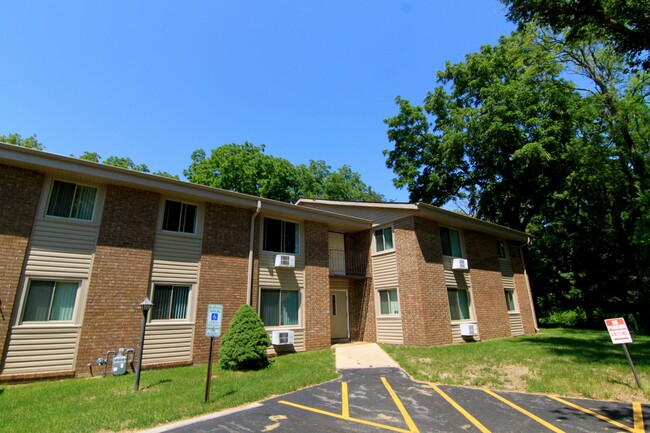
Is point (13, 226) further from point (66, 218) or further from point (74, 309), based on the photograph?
point (74, 309)

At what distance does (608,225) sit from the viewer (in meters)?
23.1

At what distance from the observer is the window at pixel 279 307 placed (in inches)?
472

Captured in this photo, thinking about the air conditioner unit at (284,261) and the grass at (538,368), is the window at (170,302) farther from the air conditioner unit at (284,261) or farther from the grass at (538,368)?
the grass at (538,368)

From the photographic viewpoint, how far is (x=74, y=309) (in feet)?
28.7

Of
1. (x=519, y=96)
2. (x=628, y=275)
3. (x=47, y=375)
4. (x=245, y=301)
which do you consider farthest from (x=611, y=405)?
(x=628, y=275)

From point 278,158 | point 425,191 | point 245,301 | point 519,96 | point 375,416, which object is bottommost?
point 375,416

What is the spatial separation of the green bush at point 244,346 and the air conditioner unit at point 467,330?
8828 mm

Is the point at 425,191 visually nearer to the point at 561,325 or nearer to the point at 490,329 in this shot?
the point at 490,329

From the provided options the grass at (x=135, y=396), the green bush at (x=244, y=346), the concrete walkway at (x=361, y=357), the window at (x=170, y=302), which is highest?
the window at (x=170, y=302)

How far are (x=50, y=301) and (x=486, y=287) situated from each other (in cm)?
1696

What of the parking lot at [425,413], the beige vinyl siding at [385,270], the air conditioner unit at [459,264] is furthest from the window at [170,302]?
the air conditioner unit at [459,264]

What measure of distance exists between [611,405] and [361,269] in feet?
33.6

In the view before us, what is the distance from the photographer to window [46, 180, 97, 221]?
909cm

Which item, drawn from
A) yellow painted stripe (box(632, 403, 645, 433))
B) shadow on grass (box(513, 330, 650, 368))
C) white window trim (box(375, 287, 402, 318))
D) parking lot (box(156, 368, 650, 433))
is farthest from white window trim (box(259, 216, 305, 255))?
yellow painted stripe (box(632, 403, 645, 433))
